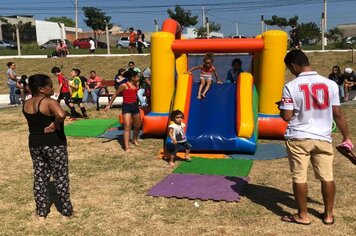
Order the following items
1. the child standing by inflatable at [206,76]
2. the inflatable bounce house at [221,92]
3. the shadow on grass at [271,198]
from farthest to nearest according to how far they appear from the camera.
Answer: the child standing by inflatable at [206,76] < the inflatable bounce house at [221,92] < the shadow on grass at [271,198]

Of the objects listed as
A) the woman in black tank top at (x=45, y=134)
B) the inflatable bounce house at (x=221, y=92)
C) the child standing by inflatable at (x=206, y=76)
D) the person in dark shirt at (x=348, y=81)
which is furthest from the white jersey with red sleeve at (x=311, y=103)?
the person in dark shirt at (x=348, y=81)

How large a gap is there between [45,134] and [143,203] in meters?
1.64

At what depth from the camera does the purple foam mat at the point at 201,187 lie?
5520mm

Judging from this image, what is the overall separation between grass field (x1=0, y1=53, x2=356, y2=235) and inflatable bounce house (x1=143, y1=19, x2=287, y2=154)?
1050 mm

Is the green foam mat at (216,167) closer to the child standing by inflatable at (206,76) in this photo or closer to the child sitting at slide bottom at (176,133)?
the child sitting at slide bottom at (176,133)

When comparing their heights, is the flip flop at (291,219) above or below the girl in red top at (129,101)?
below

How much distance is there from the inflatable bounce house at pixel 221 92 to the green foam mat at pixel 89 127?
A: 5.44ft

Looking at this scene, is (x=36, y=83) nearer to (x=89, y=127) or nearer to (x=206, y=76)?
(x=206, y=76)

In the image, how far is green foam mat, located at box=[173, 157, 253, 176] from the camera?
660 cm

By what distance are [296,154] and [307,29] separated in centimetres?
4642

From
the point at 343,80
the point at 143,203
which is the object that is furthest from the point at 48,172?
the point at 343,80

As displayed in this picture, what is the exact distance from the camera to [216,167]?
6.88m

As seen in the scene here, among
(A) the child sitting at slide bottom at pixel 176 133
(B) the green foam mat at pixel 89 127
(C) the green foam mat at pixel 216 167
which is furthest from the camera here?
(B) the green foam mat at pixel 89 127

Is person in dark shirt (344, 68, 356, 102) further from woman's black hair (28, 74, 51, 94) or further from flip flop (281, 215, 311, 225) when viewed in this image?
woman's black hair (28, 74, 51, 94)
